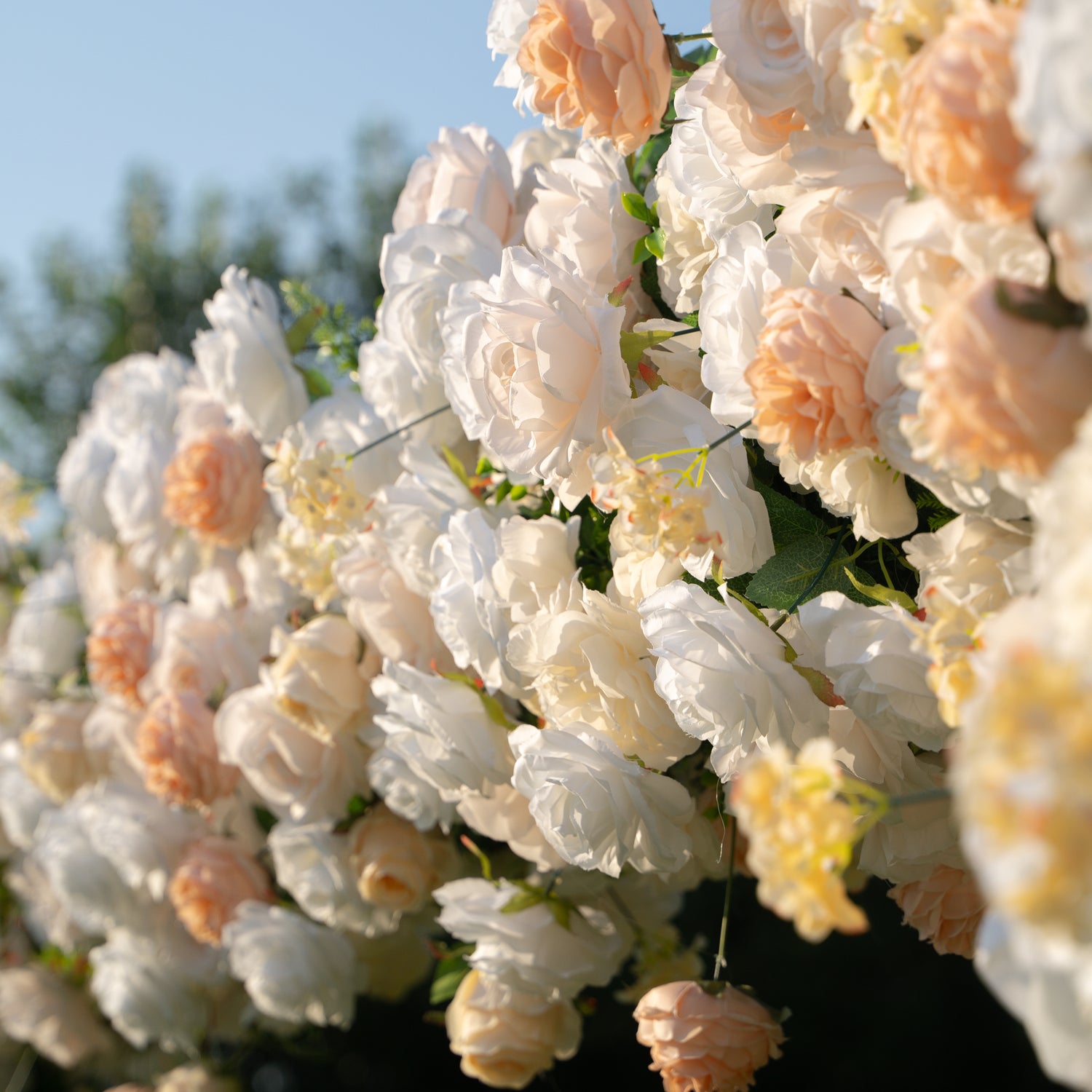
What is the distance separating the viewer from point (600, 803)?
28.1 inches

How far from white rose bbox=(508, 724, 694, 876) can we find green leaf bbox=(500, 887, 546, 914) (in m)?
0.21

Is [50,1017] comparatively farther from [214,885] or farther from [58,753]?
[214,885]

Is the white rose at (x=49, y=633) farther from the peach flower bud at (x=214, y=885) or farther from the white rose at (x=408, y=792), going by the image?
the white rose at (x=408, y=792)

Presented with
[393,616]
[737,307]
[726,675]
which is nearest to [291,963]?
[393,616]

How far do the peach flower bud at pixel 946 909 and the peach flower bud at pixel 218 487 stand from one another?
888mm

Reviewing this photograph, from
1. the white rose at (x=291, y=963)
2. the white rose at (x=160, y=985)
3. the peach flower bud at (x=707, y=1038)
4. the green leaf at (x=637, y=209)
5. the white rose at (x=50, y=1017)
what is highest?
the green leaf at (x=637, y=209)

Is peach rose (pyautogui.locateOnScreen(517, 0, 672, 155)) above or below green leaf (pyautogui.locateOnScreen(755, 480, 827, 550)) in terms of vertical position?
above

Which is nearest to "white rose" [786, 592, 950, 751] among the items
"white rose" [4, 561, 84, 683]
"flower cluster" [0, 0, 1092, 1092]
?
"flower cluster" [0, 0, 1092, 1092]

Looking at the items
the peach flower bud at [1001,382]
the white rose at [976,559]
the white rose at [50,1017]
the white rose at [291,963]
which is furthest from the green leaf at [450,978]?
the white rose at [50,1017]

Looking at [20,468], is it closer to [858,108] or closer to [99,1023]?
[99,1023]

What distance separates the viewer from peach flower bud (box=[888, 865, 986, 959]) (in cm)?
73

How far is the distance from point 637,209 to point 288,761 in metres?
0.68

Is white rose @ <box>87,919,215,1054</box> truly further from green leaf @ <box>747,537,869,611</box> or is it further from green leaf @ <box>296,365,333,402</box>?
green leaf @ <box>747,537,869,611</box>

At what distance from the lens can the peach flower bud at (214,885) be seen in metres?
1.27
